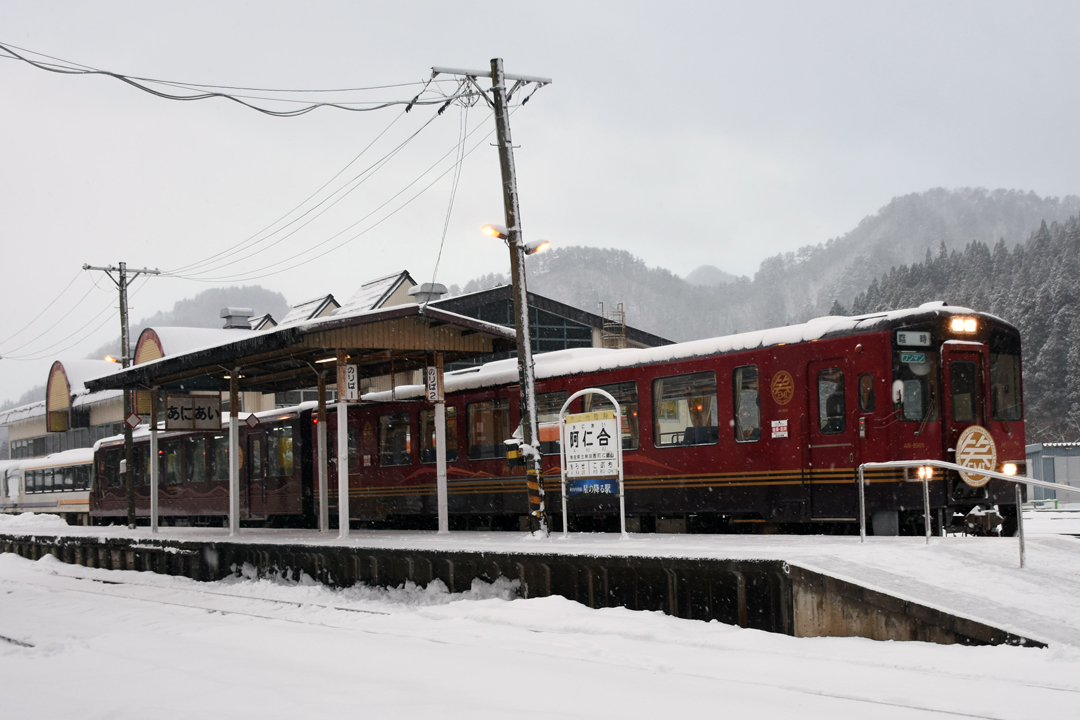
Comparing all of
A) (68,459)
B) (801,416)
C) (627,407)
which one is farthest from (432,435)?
(68,459)

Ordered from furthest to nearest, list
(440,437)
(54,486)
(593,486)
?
1. (54,486)
2. (440,437)
3. (593,486)

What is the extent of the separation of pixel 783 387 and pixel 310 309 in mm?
29471

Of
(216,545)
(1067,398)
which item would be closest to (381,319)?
(216,545)

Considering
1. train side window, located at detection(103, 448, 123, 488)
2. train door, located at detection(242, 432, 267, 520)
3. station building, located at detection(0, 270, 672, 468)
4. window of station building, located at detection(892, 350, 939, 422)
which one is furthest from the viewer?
station building, located at detection(0, 270, 672, 468)

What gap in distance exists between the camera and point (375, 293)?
40.3 meters

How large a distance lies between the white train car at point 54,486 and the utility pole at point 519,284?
2667cm

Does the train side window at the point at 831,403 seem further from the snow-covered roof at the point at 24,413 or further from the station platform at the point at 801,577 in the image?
the snow-covered roof at the point at 24,413

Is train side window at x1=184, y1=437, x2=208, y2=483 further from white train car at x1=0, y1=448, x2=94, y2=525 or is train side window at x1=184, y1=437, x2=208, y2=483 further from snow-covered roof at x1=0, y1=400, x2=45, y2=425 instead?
snow-covered roof at x1=0, y1=400, x2=45, y2=425

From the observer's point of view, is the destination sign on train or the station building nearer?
the destination sign on train

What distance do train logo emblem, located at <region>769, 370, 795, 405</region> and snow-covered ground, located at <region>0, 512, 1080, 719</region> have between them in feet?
7.54

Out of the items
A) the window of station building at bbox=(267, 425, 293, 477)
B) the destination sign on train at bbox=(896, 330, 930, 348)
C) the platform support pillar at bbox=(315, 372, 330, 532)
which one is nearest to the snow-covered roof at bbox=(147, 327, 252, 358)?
the window of station building at bbox=(267, 425, 293, 477)

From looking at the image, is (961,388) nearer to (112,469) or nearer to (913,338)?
(913,338)

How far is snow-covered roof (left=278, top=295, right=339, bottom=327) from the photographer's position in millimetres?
38594

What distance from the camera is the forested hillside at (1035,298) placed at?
64812 millimetres
